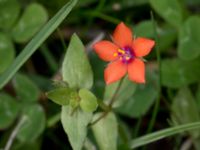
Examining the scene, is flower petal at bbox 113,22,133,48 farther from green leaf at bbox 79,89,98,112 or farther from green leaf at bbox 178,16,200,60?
green leaf at bbox 178,16,200,60

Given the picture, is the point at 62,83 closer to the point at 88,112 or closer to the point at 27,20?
the point at 88,112

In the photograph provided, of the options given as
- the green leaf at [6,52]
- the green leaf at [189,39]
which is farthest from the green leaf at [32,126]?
the green leaf at [189,39]

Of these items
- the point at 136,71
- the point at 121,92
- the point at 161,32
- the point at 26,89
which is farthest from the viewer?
the point at 161,32

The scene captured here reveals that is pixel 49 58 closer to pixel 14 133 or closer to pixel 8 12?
pixel 8 12

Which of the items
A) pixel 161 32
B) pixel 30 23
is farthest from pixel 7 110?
pixel 161 32

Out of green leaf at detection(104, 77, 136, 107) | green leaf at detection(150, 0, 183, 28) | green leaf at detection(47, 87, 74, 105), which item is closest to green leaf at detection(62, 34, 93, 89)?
green leaf at detection(47, 87, 74, 105)
